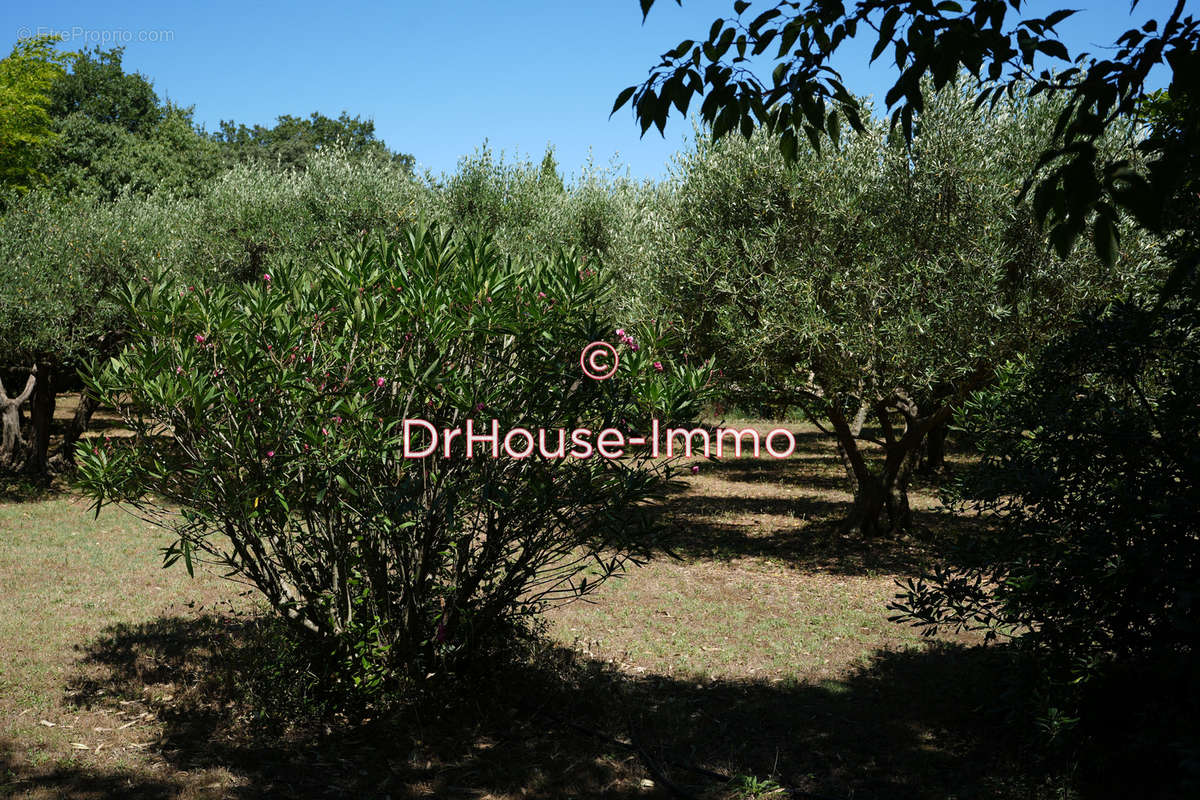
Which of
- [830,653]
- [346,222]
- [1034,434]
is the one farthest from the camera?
[346,222]

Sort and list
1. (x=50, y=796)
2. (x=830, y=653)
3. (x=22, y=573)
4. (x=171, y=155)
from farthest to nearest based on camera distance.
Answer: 1. (x=171, y=155)
2. (x=22, y=573)
3. (x=830, y=653)
4. (x=50, y=796)

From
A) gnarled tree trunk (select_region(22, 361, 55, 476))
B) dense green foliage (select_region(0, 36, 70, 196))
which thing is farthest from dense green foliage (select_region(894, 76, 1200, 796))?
dense green foliage (select_region(0, 36, 70, 196))

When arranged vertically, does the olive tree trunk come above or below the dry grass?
above

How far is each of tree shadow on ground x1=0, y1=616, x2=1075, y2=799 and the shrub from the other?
625 mm

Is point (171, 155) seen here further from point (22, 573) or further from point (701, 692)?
point (701, 692)

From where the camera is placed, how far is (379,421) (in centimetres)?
558

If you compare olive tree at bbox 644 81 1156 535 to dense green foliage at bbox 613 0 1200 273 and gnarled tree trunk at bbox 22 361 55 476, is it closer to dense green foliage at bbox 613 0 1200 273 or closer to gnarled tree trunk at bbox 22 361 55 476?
dense green foliage at bbox 613 0 1200 273

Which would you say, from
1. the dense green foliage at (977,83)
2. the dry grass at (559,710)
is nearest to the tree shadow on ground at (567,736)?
the dry grass at (559,710)

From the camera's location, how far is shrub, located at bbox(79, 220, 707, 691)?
5613 mm

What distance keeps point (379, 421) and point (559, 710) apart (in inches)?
116

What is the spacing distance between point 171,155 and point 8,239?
18.2m

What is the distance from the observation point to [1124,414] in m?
5.45

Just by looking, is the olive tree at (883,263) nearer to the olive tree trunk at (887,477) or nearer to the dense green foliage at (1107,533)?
the olive tree trunk at (887,477)

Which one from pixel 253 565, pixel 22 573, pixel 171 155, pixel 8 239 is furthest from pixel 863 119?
pixel 171 155
